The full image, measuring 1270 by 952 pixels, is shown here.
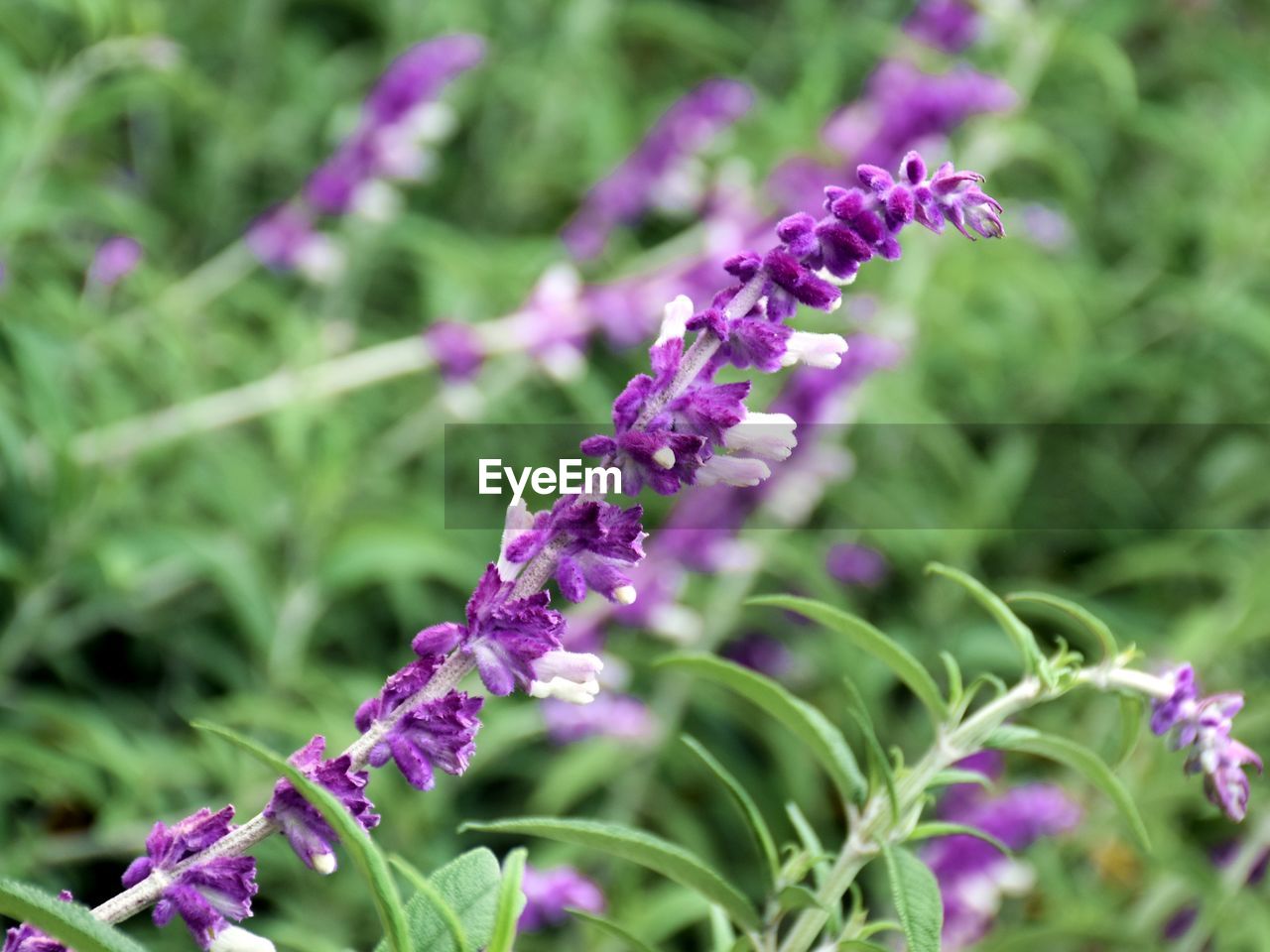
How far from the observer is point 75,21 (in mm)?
3287

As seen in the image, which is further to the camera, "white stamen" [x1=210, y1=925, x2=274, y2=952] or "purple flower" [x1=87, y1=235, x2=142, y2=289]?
"purple flower" [x1=87, y1=235, x2=142, y2=289]

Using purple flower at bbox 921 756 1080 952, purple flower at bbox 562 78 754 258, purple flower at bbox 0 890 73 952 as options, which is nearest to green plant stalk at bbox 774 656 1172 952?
purple flower at bbox 0 890 73 952

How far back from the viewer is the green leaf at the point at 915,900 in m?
0.95

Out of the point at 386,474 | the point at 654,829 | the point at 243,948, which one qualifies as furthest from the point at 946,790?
the point at 243,948

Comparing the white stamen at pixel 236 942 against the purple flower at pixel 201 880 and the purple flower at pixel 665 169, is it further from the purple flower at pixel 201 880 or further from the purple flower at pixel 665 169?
the purple flower at pixel 665 169

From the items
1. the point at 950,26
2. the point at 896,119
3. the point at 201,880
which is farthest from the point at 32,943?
the point at 950,26

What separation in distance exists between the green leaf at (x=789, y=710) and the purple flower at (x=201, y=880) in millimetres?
353

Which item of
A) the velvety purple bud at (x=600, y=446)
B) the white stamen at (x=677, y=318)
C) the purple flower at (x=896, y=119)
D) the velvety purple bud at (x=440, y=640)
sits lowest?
the velvety purple bud at (x=440, y=640)

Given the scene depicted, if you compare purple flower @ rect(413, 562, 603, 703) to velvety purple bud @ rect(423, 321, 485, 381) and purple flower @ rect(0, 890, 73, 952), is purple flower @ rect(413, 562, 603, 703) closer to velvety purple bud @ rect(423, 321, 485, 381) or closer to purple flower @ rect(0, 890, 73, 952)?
purple flower @ rect(0, 890, 73, 952)

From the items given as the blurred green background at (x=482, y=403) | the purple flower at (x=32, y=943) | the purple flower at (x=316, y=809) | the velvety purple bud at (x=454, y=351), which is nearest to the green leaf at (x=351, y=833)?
the purple flower at (x=316, y=809)

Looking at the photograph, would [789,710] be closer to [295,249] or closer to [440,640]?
[440,640]

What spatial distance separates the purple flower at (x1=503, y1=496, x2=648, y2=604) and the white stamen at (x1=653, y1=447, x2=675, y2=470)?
3 centimetres

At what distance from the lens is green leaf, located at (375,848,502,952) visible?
37.2 inches

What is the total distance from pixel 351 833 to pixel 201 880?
0.14 meters
